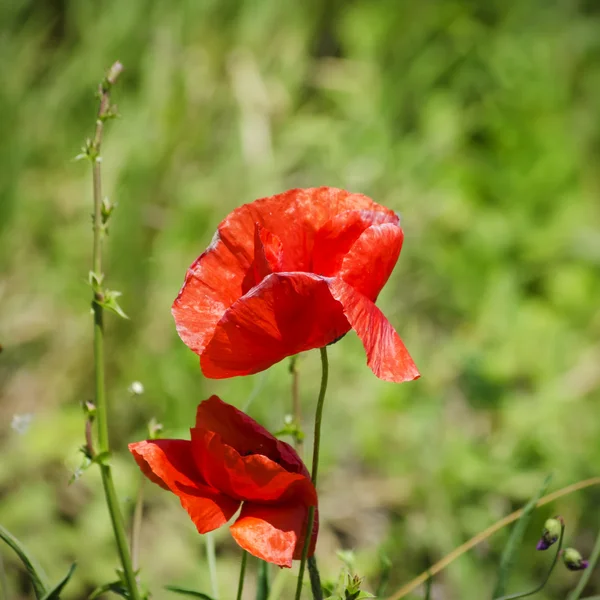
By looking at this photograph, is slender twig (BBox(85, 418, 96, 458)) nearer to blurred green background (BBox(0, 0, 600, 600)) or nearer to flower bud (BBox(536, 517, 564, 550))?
flower bud (BBox(536, 517, 564, 550))

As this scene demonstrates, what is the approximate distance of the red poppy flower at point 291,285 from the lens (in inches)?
16.7

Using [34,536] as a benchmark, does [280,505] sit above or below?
above

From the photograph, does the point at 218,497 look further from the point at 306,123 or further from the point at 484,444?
the point at 306,123

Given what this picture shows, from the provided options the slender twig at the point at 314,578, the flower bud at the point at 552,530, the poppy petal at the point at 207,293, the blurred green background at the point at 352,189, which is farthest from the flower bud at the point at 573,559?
the blurred green background at the point at 352,189

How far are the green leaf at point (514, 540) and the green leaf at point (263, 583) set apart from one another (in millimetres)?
155

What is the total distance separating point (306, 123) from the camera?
225cm

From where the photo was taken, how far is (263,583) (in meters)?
0.57

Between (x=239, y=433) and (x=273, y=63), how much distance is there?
2059mm

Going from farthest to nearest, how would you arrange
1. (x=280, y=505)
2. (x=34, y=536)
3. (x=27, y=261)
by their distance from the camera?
(x=27, y=261), (x=34, y=536), (x=280, y=505)

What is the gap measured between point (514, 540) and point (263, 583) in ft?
0.57

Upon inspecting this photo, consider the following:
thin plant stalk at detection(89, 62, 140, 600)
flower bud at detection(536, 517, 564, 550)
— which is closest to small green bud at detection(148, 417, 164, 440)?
thin plant stalk at detection(89, 62, 140, 600)

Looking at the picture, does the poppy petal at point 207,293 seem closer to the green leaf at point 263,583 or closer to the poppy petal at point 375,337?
the poppy petal at point 375,337

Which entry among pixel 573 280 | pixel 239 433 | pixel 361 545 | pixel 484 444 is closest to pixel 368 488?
pixel 361 545

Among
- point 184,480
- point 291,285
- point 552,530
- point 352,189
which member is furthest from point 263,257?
point 352,189
